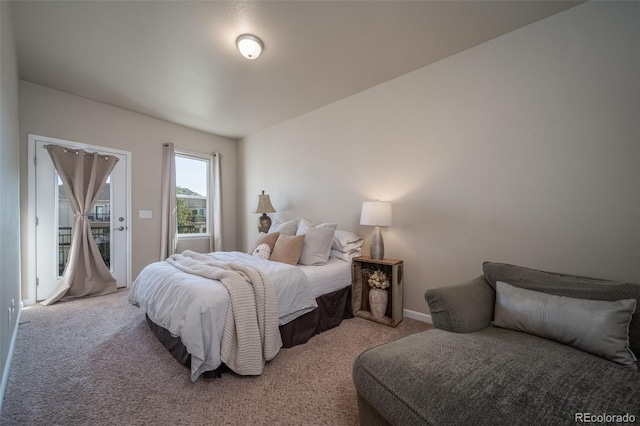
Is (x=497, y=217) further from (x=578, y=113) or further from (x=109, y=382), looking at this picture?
(x=109, y=382)

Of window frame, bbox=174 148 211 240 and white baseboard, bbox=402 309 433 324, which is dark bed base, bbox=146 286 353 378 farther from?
window frame, bbox=174 148 211 240

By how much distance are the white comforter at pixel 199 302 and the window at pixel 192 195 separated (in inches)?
84.2

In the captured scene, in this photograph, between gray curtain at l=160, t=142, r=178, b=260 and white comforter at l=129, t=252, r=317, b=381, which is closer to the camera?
white comforter at l=129, t=252, r=317, b=381

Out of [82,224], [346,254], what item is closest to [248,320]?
[346,254]

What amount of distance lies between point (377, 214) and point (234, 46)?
210 cm

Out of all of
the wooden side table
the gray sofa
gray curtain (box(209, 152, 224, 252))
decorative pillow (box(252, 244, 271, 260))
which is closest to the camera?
the gray sofa

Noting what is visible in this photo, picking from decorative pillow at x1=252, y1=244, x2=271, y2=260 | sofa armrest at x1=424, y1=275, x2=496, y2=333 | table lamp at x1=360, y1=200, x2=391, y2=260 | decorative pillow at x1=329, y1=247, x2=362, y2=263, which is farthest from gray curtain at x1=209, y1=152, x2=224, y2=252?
sofa armrest at x1=424, y1=275, x2=496, y2=333

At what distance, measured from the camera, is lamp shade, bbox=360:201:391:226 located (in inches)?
104

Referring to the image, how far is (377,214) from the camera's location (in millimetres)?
2652

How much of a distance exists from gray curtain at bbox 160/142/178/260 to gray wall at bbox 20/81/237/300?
8cm

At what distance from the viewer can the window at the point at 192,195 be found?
14.8 ft

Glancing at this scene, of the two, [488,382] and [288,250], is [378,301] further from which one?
[488,382]

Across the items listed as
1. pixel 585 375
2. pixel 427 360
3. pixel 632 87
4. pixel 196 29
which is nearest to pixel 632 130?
pixel 632 87

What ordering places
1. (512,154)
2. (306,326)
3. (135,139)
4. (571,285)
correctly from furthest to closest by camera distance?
(135,139), (306,326), (512,154), (571,285)
